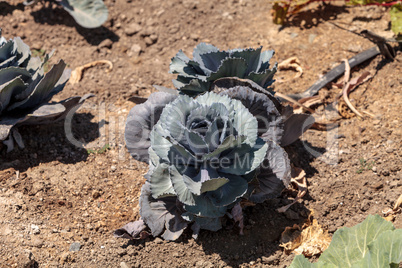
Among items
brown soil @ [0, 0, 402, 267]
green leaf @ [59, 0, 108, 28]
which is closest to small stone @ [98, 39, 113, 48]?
brown soil @ [0, 0, 402, 267]

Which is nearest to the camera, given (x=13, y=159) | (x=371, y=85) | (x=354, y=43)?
(x=13, y=159)

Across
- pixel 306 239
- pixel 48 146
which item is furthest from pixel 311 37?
pixel 48 146

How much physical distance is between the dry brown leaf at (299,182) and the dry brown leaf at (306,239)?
140 millimetres

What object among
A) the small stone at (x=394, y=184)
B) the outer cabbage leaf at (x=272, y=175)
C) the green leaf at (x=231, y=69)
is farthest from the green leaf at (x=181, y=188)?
the small stone at (x=394, y=184)

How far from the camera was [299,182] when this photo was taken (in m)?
2.91

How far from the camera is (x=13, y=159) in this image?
3.13m

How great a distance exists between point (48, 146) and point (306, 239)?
1868mm

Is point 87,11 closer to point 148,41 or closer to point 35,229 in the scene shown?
point 148,41

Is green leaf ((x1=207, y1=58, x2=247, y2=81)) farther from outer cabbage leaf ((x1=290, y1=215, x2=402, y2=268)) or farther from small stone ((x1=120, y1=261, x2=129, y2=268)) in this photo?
small stone ((x1=120, y1=261, x2=129, y2=268))

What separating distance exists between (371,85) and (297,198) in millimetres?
1300

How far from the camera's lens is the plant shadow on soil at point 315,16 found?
4227 millimetres

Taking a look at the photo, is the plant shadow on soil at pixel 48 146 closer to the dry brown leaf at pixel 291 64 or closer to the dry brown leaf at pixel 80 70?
the dry brown leaf at pixel 80 70

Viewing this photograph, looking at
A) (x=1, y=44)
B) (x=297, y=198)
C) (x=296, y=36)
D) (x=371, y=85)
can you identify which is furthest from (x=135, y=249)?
(x=296, y=36)

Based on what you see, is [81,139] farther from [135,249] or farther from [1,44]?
[135,249]
